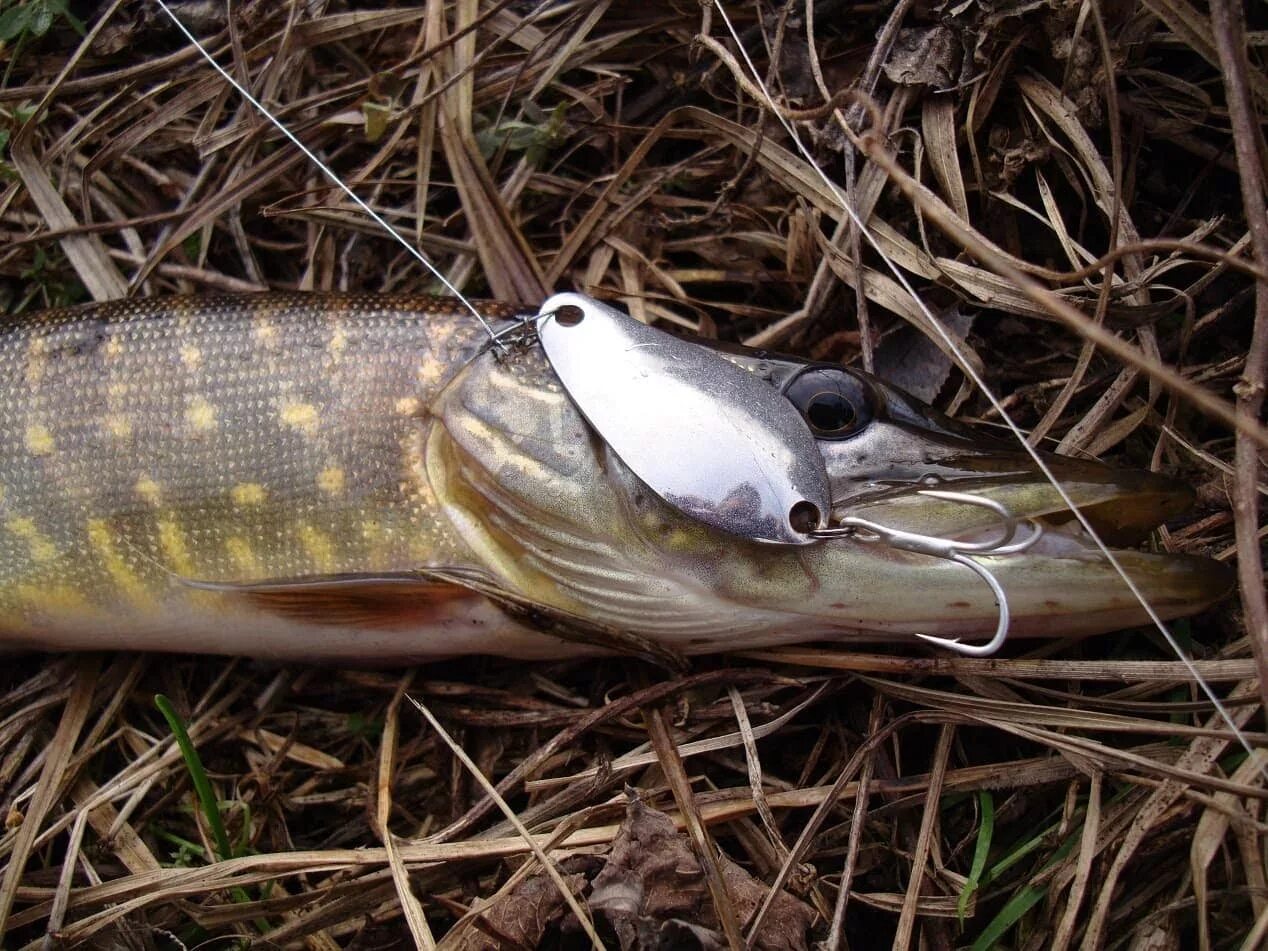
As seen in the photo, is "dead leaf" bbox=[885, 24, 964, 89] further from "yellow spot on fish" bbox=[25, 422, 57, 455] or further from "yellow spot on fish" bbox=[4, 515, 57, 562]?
"yellow spot on fish" bbox=[4, 515, 57, 562]

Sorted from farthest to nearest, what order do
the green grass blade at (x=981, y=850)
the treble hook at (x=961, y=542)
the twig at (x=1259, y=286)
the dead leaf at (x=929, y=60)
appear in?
the dead leaf at (x=929, y=60), the green grass blade at (x=981, y=850), the treble hook at (x=961, y=542), the twig at (x=1259, y=286)

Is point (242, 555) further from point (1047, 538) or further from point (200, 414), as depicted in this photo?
point (1047, 538)

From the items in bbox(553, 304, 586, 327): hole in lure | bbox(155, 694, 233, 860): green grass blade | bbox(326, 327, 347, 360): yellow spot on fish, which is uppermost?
bbox(326, 327, 347, 360): yellow spot on fish

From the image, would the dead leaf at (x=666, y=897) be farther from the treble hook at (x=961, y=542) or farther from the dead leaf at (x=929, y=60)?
the dead leaf at (x=929, y=60)

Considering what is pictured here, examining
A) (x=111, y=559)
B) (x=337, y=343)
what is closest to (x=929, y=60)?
(x=337, y=343)

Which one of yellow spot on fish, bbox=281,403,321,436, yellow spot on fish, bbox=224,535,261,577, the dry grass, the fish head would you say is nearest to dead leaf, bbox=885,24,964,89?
the dry grass

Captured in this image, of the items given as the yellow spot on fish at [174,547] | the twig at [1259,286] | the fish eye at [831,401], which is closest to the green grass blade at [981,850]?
the twig at [1259,286]
